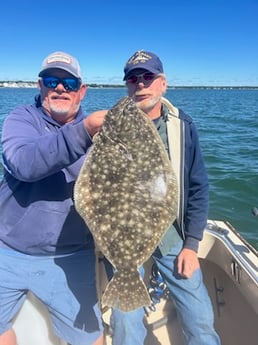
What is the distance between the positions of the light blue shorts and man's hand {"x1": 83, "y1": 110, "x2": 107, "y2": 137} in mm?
1371

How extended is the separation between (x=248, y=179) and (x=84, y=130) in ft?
35.0

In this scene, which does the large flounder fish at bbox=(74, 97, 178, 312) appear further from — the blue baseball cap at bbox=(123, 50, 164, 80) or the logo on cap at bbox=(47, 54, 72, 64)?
the blue baseball cap at bbox=(123, 50, 164, 80)

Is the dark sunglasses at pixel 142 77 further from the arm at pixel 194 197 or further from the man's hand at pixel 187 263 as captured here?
the man's hand at pixel 187 263

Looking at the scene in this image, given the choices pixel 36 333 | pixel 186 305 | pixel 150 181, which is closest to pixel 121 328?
pixel 186 305

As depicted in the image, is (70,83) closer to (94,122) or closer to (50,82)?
(50,82)

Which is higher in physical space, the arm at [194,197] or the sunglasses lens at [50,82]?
the sunglasses lens at [50,82]

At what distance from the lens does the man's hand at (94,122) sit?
7.98ft

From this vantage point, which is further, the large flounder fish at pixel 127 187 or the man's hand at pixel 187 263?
the man's hand at pixel 187 263

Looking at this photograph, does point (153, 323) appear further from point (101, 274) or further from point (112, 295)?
point (112, 295)

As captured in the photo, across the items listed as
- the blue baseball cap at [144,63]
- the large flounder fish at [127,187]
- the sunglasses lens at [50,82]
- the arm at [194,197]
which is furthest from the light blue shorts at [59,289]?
the blue baseball cap at [144,63]

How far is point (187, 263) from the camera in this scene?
3406mm

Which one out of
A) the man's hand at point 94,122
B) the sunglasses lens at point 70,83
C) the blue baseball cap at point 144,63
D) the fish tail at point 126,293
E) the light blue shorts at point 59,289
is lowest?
the light blue shorts at point 59,289

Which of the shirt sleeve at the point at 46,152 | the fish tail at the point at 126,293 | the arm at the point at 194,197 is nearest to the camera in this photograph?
the shirt sleeve at the point at 46,152

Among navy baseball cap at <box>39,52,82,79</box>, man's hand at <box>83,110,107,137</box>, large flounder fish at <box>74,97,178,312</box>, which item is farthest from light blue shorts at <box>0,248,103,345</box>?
navy baseball cap at <box>39,52,82,79</box>
